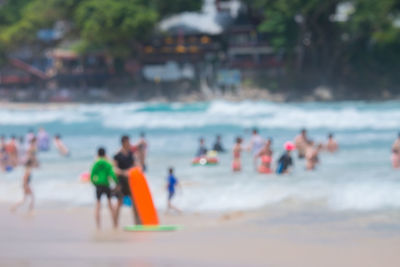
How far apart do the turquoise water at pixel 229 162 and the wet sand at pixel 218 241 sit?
1401 millimetres

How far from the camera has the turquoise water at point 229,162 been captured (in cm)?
1512

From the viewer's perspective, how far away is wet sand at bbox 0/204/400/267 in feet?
31.7

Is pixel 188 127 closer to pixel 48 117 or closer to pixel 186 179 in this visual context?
pixel 48 117

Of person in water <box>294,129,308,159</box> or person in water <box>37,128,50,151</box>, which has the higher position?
person in water <box>37,128,50,151</box>

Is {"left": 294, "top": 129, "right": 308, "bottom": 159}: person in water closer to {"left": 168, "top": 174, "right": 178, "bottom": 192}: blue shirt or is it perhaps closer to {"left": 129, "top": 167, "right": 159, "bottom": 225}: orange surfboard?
{"left": 168, "top": 174, "right": 178, "bottom": 192}: blue shirt

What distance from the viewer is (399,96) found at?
63.3m

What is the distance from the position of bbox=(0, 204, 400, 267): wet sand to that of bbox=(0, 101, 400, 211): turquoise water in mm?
1401

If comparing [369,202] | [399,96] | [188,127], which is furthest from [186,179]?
[399,96]

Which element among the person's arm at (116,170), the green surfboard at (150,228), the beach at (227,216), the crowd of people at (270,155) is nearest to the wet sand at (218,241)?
the beach at (227,216)

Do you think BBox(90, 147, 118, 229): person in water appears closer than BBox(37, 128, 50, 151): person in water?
Yes

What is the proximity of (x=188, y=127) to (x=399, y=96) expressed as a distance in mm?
26145

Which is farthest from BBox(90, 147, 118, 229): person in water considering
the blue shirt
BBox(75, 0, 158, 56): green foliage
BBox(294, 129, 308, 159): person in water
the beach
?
BBox(75, 0, 158, 56): green foliage

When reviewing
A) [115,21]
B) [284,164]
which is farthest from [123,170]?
[115,21]

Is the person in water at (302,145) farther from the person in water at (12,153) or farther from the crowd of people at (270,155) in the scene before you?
the person in water at (12,153)
